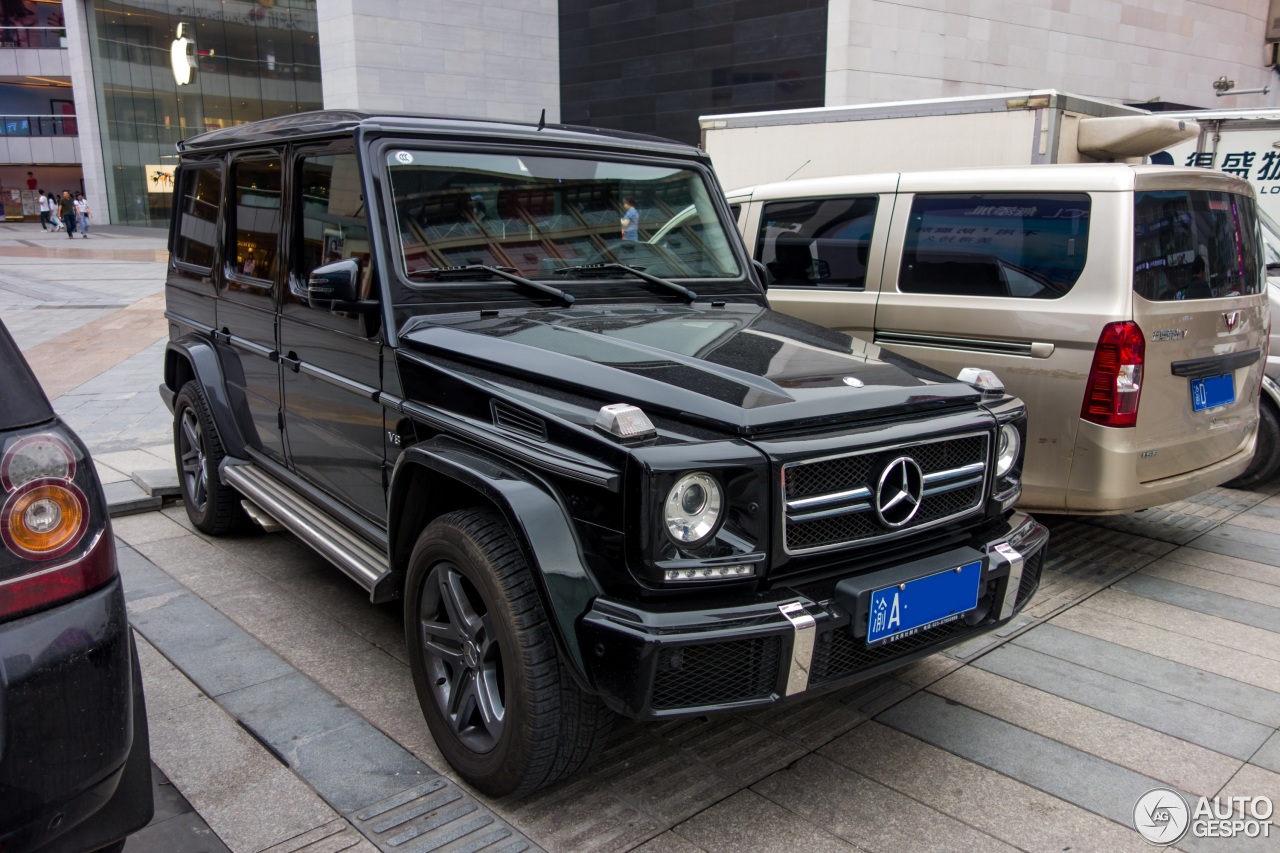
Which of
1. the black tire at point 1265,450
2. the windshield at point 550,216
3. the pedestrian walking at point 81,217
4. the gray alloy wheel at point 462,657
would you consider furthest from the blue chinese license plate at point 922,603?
the pedestrian walking at point 81,217

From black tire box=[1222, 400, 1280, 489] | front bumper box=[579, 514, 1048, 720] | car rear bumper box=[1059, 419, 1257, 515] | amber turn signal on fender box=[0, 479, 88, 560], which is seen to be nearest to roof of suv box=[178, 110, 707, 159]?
amber turn signal on fender box=[0, 479, 88, 560]

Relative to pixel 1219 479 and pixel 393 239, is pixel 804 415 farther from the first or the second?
pixel 1219 479

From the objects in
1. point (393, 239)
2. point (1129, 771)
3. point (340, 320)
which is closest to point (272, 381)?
point (340, 320)

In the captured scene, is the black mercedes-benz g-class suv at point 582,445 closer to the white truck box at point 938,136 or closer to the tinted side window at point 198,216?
the tinted side window at point 198,216

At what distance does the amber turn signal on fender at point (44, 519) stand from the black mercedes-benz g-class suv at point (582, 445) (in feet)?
3.14

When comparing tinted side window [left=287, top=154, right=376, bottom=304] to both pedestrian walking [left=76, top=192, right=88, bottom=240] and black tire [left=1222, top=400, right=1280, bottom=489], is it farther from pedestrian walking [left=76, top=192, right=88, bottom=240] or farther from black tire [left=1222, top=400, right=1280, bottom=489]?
pedestrian walking [left=76, top=192, right=88, bottom=240]

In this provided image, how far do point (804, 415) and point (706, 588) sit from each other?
532 mm

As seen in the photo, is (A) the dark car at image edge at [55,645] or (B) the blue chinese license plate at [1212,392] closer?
(A) the dark car at image edge at [55,645]

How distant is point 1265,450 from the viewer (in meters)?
6.29

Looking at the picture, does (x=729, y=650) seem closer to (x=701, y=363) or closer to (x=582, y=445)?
(x=582, y=445)

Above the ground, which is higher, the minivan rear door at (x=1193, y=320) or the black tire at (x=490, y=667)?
the minivan rear door at (x=1193, y=320)

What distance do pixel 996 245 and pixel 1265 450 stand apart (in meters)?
3.03

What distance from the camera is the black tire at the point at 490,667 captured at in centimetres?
247

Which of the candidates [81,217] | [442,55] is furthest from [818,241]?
[81,217]
